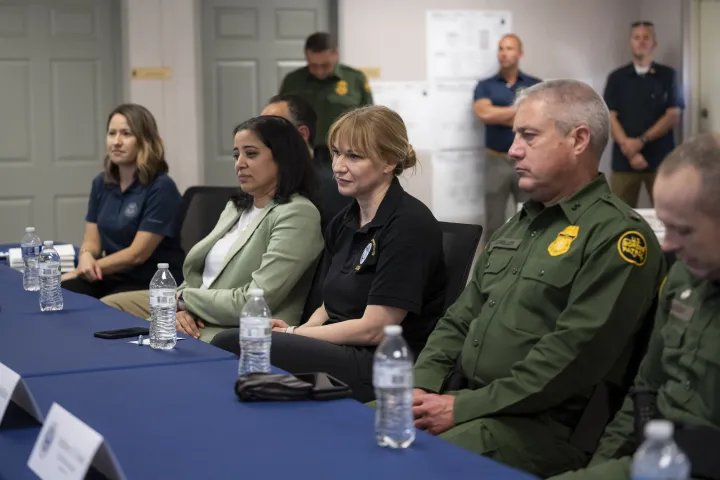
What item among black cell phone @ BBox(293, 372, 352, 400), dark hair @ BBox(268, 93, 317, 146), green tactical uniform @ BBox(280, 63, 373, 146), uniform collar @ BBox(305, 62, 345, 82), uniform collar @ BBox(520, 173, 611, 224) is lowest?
black cell phone @ BBox(293, 372, 352, 400)

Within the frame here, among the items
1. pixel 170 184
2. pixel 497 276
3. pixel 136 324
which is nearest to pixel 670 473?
pixel 497 276

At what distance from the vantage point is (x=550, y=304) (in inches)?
85.8

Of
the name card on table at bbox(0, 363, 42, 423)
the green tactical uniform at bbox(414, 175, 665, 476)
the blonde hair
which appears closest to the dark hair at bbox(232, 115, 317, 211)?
the blonde hair

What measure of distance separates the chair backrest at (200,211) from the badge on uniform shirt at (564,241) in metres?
2.21

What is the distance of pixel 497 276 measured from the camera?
236cm

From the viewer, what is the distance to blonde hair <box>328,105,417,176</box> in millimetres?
2822

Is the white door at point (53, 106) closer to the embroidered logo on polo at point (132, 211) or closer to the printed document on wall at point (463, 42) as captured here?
the printed document on wall at point (463, 42)

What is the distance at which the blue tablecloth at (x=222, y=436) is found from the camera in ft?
4.84

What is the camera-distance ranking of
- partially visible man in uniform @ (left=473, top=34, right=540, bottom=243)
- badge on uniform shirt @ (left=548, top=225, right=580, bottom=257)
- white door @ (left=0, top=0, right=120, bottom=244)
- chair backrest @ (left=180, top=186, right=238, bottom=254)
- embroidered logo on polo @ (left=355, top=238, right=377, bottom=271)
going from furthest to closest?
partially visible man in uniform @ (left=473, top=34, right=540, bottom=243), white door @ (left=0, top=0, right=120, bottom=244), chair backrest @ (left=180, top=186, right=238, bottom=254), embroidered logo on polo @ (left=355, top=238, right=377, bottom=271), badge on uniform shirt @ (left=548, top=225, right=580, bottom=257)

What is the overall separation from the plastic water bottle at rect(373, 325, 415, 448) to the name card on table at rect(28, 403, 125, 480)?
0.42m

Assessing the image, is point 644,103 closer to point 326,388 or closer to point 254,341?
point 254,341

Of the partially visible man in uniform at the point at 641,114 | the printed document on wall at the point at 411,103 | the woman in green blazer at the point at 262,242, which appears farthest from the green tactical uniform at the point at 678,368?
the partially visible man in uniform at the point at 641,114

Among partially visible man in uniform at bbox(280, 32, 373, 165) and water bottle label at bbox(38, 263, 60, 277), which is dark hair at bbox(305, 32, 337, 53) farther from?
water bottle label at bbox(38, 263, 60, 277)

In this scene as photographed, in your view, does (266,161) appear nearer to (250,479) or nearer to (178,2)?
(250,479)
